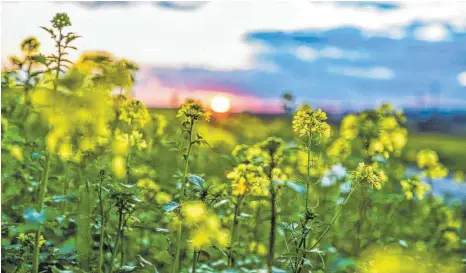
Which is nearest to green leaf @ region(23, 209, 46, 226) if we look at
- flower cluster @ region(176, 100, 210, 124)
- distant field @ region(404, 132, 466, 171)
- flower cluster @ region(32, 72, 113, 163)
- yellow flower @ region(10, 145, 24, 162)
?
flower cluster @ region(32, 72, 113, 163)

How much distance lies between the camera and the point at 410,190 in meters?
2.66

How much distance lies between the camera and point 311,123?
184 centimetres

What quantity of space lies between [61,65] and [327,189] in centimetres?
260

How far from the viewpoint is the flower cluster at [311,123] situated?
1837 mm

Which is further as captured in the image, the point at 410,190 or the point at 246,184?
the point at 410,190

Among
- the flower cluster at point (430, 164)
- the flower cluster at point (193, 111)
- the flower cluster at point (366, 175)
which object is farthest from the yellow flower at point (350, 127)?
the flower cluster at point (193, 111)

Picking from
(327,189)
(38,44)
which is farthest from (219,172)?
(38,44)

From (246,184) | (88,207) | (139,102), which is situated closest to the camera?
(246,184)

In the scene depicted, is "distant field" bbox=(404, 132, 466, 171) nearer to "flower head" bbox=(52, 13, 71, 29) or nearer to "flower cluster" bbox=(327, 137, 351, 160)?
"flower cluster" bbox=(327, 137, 351, 160)

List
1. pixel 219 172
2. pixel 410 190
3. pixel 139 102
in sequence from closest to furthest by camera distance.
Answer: pixel 139 102 < pixel 410 190 < pixel 219 172

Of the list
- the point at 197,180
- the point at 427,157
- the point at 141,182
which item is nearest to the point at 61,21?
the point at 197,180

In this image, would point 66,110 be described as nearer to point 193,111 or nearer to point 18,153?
point 193,111

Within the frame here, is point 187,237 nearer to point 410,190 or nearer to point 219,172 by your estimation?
point 410,190

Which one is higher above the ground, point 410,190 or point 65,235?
point 410,190
